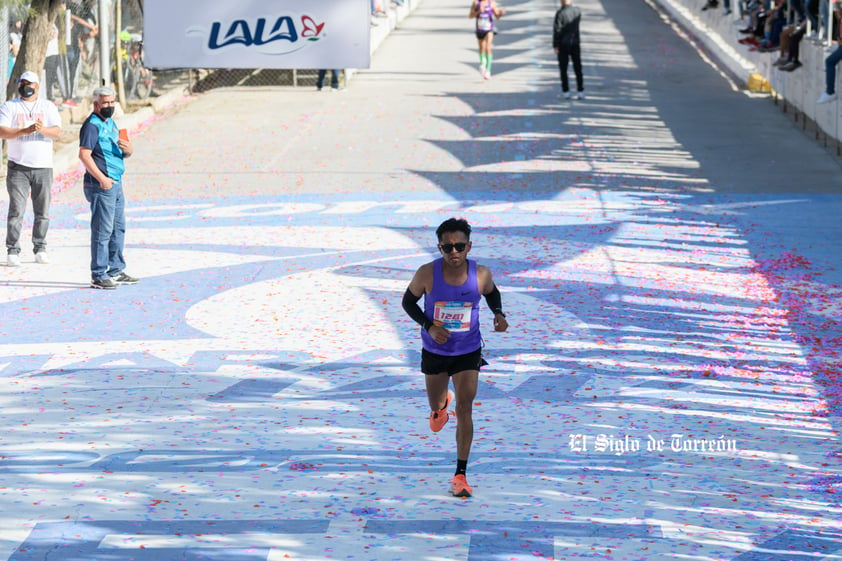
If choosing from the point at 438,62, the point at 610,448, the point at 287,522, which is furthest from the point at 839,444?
the point at 438,62

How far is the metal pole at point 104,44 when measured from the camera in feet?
86.2

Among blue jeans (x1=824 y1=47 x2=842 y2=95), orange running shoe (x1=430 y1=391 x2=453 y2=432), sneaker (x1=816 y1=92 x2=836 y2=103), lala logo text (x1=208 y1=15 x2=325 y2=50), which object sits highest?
lala logo text (x1=208 y1=15 x2=325 y2=50)

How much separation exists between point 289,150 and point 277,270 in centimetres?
893

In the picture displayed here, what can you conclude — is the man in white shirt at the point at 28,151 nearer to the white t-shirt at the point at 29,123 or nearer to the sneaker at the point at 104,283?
the white t-shirt at the point at 29,123

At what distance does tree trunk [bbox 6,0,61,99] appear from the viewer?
22.2 metres

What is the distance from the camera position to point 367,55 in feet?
76.6

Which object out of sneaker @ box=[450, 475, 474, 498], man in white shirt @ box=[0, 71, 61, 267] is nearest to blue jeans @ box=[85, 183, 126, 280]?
man in white shirt @ box=[0, 71, 61, 267]

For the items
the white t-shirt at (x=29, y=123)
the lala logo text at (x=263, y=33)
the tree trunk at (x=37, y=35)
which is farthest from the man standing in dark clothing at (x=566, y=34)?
the white t-shirt at (x=29, y=123)

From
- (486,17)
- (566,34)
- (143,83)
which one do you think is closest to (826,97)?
(566,34)

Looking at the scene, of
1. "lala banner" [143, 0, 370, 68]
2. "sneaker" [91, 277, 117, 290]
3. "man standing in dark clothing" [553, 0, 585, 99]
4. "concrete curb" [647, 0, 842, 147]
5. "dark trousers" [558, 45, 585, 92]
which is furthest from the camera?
"dark trousers" [558, 45, 585, 92]

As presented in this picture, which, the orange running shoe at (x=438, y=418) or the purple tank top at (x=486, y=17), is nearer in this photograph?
the orange running shoe at (x=438, y=418)

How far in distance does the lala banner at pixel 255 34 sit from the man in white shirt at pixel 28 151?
867cm

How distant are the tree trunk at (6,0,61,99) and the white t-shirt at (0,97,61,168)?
7.52 meters

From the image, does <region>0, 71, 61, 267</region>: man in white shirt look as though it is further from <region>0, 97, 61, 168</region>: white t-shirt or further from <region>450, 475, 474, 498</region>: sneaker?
<region>450, 475, 474, 498</region>: sneaker
